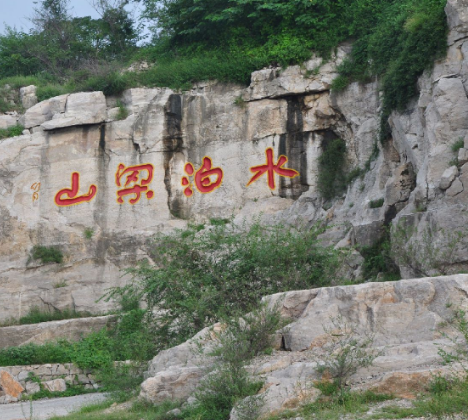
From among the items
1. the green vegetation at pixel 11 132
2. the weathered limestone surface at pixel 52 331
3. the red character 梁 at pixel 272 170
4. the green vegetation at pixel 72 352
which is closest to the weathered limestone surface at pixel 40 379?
the green vegetation at pixel 72 352

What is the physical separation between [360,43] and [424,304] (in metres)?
12.0

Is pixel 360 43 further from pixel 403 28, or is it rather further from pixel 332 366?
pixel 332 366

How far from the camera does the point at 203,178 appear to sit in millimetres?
18812

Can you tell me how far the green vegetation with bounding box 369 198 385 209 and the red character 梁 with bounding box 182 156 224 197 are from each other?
492 centimetres

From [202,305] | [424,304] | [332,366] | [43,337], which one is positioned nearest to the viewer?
[332,366]

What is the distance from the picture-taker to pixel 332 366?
700 cm

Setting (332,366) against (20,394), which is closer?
(332,366)

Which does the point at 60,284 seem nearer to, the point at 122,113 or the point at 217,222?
the point at 122,113

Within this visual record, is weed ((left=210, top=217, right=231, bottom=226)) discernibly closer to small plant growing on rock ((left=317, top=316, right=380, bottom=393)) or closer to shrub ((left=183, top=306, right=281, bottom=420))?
shrub ((left=183, top=306, right=281, bottom=420))

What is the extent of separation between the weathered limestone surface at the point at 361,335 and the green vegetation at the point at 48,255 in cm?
1096

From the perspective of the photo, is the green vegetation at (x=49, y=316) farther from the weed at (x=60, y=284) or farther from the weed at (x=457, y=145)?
the weed at (x=457, y=145)

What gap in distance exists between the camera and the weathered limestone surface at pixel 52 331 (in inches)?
671

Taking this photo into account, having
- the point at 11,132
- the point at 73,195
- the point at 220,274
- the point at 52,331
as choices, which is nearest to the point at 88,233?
the point at 73,195

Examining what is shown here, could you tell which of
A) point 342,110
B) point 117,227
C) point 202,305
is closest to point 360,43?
point 342,110
